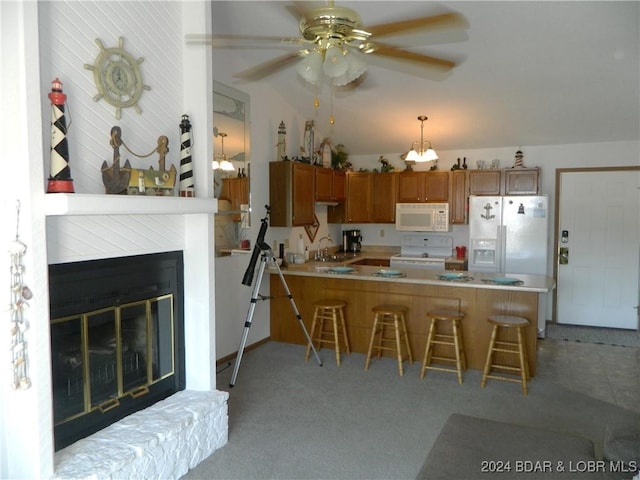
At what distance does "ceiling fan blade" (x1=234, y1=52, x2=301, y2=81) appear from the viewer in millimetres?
2389

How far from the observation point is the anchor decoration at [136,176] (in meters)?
2.43

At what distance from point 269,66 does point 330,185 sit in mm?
3650

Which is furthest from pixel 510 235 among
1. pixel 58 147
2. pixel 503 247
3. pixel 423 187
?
pixel 58 147

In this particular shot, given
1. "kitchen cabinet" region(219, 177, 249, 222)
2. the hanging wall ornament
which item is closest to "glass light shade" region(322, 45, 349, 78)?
the hanging wall ornament

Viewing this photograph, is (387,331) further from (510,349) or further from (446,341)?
(510,349)

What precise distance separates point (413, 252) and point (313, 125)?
7.49ft

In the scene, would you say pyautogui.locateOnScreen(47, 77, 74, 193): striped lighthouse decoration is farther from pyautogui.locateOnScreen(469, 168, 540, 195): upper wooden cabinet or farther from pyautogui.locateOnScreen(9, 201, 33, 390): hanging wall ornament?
pyautogui.locateOnScreen(469, 168, 540, 195): upper wooden cabinet

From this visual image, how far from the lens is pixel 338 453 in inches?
114

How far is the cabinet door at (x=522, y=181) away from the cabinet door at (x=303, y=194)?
245 centimetres

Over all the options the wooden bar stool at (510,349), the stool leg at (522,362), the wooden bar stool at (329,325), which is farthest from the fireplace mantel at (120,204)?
the stool leg at (522,362)

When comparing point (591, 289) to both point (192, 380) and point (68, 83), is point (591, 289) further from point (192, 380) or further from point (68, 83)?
point (68, 83)

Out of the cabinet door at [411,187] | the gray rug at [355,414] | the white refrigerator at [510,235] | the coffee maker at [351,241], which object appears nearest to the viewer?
the gray rug at [355,414]

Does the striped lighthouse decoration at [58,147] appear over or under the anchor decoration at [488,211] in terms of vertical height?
over

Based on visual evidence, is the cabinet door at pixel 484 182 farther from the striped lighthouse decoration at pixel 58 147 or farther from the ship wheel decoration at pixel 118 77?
the striped lighthouse decoration at pixel 58 147
